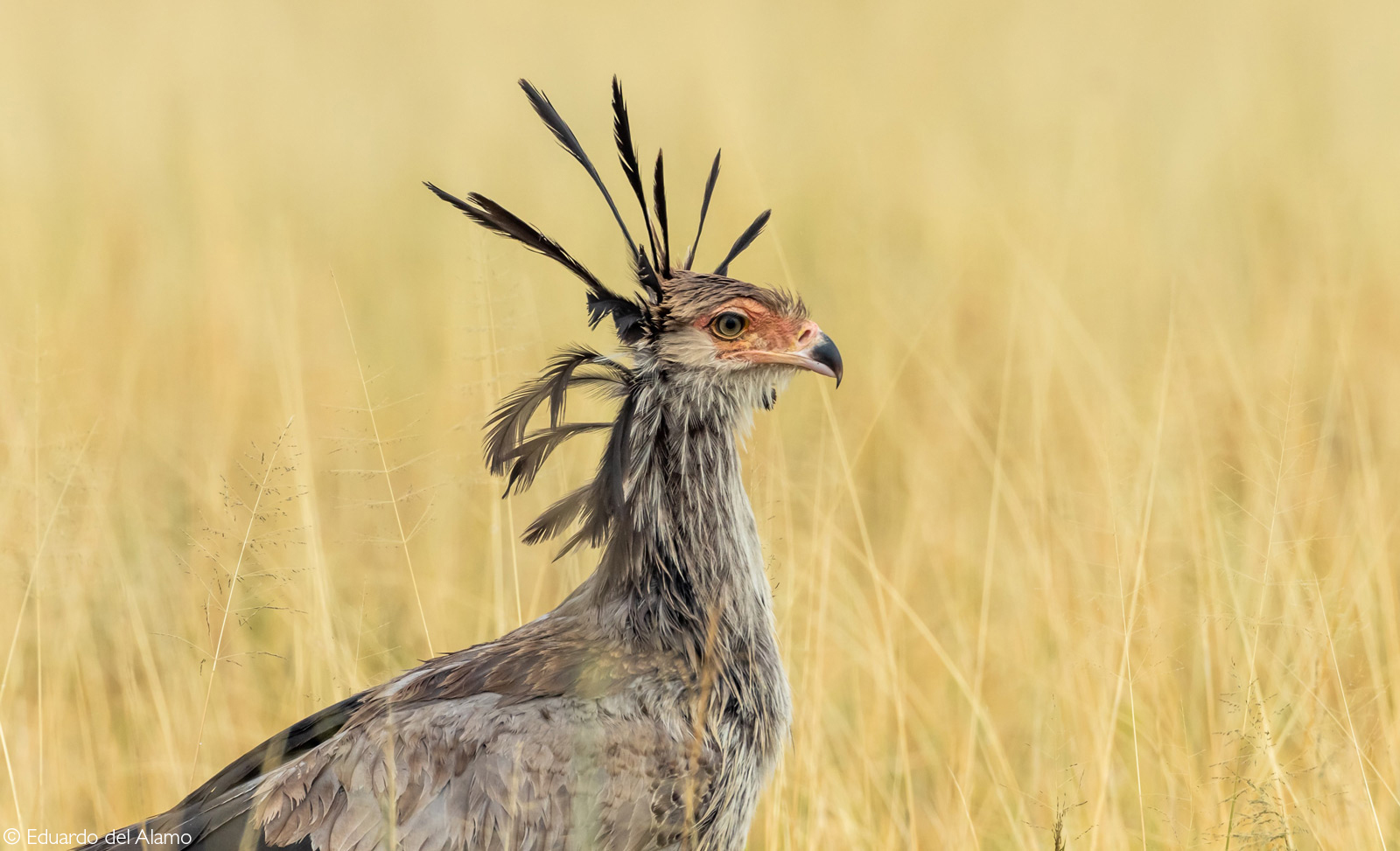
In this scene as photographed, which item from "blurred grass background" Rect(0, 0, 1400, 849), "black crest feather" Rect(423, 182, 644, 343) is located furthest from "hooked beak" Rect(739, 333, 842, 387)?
"blurred grass background" Rect(0, 0, 1400, 849)

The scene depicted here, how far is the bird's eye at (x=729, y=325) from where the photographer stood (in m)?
4.11

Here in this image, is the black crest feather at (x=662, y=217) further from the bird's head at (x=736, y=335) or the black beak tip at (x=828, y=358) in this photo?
the black beak tip at (x=828, y=358)

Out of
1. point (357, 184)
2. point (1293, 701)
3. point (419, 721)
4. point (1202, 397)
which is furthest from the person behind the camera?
point (357, 184)

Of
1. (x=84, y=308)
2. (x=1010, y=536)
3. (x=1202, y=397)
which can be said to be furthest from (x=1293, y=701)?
(x=84, y=308)

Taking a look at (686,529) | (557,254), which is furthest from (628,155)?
(686,529)

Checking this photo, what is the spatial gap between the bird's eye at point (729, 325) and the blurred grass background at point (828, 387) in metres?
0.67

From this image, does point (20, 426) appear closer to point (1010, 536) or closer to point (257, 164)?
point (1010, 536)

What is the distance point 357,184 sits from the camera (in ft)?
36.5

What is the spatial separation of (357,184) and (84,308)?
319cm

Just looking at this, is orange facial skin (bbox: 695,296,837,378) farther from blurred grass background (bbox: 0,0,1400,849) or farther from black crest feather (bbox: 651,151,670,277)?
blurred grass background (bbox: 0,0,1400,849)

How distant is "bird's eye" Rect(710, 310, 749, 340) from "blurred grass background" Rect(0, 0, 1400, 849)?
0.67 meters

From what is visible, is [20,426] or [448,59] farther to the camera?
[448,59]

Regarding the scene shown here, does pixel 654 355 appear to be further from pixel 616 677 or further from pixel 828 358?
pixel 616 677

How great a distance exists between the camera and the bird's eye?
13.5 feet
